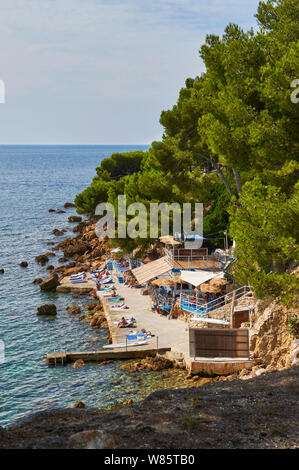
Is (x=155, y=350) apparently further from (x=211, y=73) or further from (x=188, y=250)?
(x=211, y=73)

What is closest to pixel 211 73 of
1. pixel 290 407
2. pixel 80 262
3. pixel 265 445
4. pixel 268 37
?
pixel 268 37

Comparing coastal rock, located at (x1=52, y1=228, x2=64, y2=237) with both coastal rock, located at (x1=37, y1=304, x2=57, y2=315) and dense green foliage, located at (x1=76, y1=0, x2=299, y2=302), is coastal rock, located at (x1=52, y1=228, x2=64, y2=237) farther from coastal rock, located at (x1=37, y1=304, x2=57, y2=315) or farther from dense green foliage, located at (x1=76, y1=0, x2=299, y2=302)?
dense green foliage, located at (x1=76, y1=0, x2=299, y2=302)

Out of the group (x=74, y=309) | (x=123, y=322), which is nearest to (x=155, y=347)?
(x=123, y=322)

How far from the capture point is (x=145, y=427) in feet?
26.4

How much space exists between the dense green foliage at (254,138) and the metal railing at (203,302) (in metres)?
5.65

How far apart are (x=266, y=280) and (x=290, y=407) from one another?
4888 millimetres

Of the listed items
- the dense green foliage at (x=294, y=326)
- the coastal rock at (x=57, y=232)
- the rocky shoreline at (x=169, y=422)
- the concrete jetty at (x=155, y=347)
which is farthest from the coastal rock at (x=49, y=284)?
the coastal rock at (x=57, y=232)

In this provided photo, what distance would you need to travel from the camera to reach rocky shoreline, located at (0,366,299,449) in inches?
294

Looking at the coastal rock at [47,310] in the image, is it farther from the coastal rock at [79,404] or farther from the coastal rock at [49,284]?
the coastal rock at [79,404]

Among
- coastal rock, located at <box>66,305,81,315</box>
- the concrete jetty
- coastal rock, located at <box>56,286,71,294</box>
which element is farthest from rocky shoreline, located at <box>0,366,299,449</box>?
coastal rock, located at <box>56,286,71,294</box>

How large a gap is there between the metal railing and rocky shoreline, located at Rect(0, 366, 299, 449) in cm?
1292

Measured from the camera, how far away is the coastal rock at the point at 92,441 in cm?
697

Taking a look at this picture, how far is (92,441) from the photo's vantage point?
7031mm

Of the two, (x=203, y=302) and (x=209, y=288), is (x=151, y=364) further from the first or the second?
(x=203, y=302)
